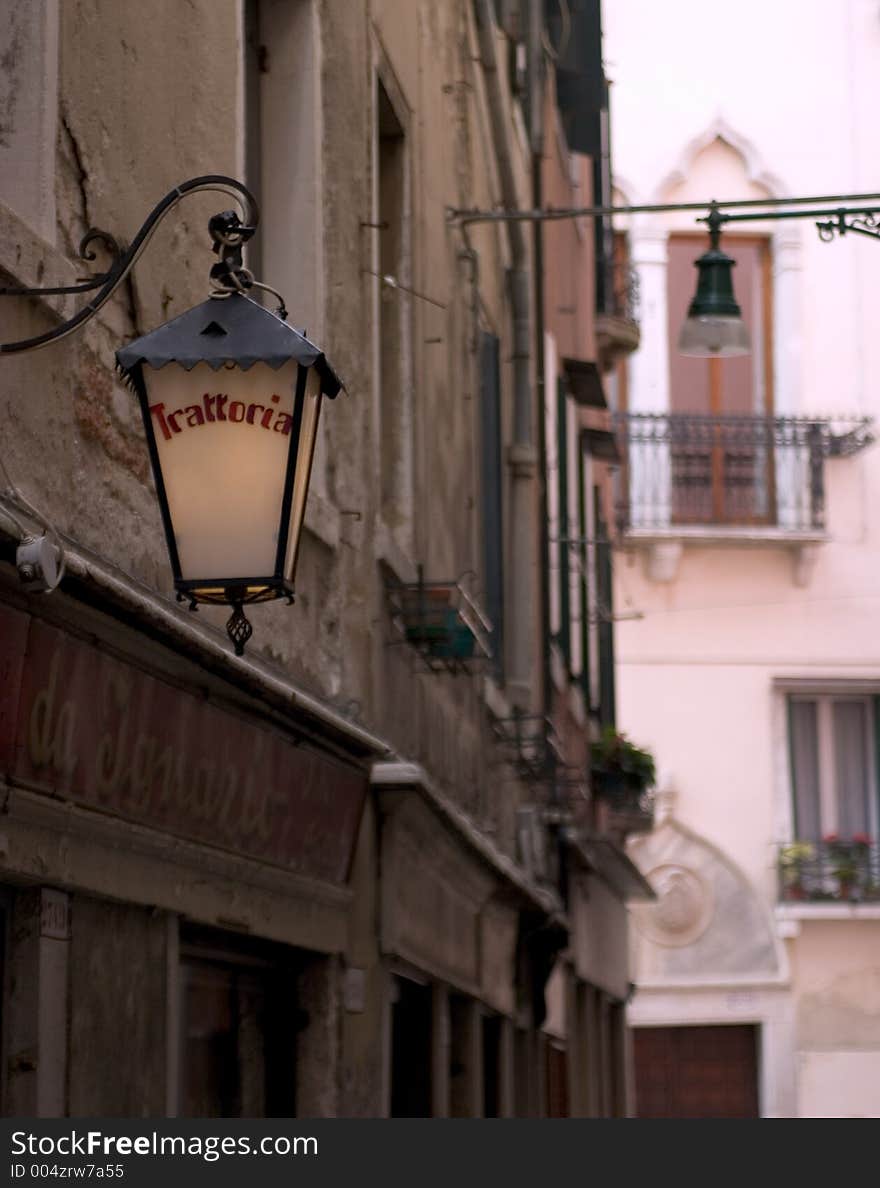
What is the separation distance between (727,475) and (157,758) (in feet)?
70.7

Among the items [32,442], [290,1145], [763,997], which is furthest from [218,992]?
[763,997]

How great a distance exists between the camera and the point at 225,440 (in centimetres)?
521

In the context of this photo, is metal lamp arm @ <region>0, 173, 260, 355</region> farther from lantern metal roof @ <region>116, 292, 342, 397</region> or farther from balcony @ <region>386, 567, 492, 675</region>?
balcony @ <region>386, 567, 492, 675</region>

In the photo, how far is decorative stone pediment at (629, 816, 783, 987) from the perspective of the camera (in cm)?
2598

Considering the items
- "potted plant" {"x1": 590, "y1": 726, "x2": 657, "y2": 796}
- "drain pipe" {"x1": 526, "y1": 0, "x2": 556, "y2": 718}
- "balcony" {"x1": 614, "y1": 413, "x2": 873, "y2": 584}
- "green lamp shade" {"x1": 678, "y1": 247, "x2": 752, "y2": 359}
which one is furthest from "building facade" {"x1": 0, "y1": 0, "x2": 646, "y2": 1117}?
"balcony" {"x1": 614, "y1": 413, "x2": 873, "y2": 584}

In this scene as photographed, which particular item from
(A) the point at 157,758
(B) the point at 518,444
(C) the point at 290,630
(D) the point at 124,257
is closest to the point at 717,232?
(C) the point at 290,630

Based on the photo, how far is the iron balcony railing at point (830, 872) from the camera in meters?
26.0

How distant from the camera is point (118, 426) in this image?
19.0 feet

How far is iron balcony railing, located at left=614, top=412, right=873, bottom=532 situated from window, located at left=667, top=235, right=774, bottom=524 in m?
0.01

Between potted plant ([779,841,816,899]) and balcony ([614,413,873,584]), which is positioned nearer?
potted plant ([779,841,816,899])

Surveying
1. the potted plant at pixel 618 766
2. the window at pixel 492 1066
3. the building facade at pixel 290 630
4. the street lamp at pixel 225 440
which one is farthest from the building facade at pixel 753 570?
the street lamp at pixel 225 440

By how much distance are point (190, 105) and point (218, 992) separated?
249cm

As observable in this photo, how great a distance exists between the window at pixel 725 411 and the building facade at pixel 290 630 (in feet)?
39.0

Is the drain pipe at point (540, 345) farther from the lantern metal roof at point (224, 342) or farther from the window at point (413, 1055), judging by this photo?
the lantern metal roof at point (224, 342)
